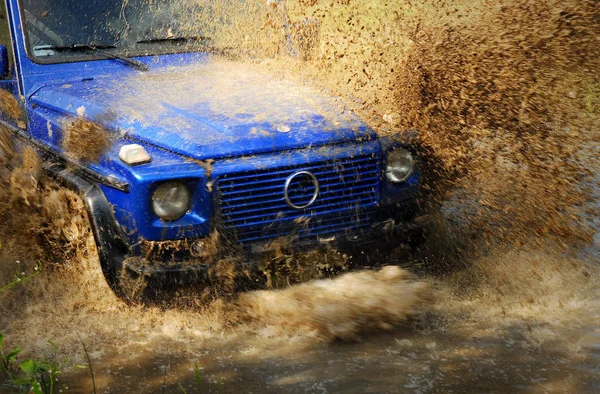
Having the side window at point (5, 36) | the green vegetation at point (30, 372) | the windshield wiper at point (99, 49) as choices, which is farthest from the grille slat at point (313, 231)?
the side window at point (5, 36)

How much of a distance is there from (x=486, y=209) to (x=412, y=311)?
3.32 ft

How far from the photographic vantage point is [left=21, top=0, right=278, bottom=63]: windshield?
190 inches

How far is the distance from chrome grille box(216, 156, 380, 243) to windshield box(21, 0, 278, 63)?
1.49 metres

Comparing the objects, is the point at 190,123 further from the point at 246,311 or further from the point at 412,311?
the point at 412,311

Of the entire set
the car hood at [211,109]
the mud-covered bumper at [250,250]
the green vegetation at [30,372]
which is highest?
the car hood at [211,109]

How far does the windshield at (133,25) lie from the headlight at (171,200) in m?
1.43

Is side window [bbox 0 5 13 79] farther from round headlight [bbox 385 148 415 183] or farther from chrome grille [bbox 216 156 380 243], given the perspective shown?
round headlight [bbox 385 148 415 183]

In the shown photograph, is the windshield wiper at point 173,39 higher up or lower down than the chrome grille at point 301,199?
higher up

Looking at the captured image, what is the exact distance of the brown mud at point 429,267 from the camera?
3889 millimetres

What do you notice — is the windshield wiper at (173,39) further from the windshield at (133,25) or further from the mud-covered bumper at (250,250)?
the mud-covered bumper at (250,250)

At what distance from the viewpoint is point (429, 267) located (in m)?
4.84

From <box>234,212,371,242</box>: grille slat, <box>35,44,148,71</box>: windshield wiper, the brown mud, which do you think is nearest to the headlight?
<box>234,212,371,242</box>: grille slat

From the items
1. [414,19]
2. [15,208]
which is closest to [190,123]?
[15,208]

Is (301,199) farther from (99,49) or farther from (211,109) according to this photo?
(99,49)
